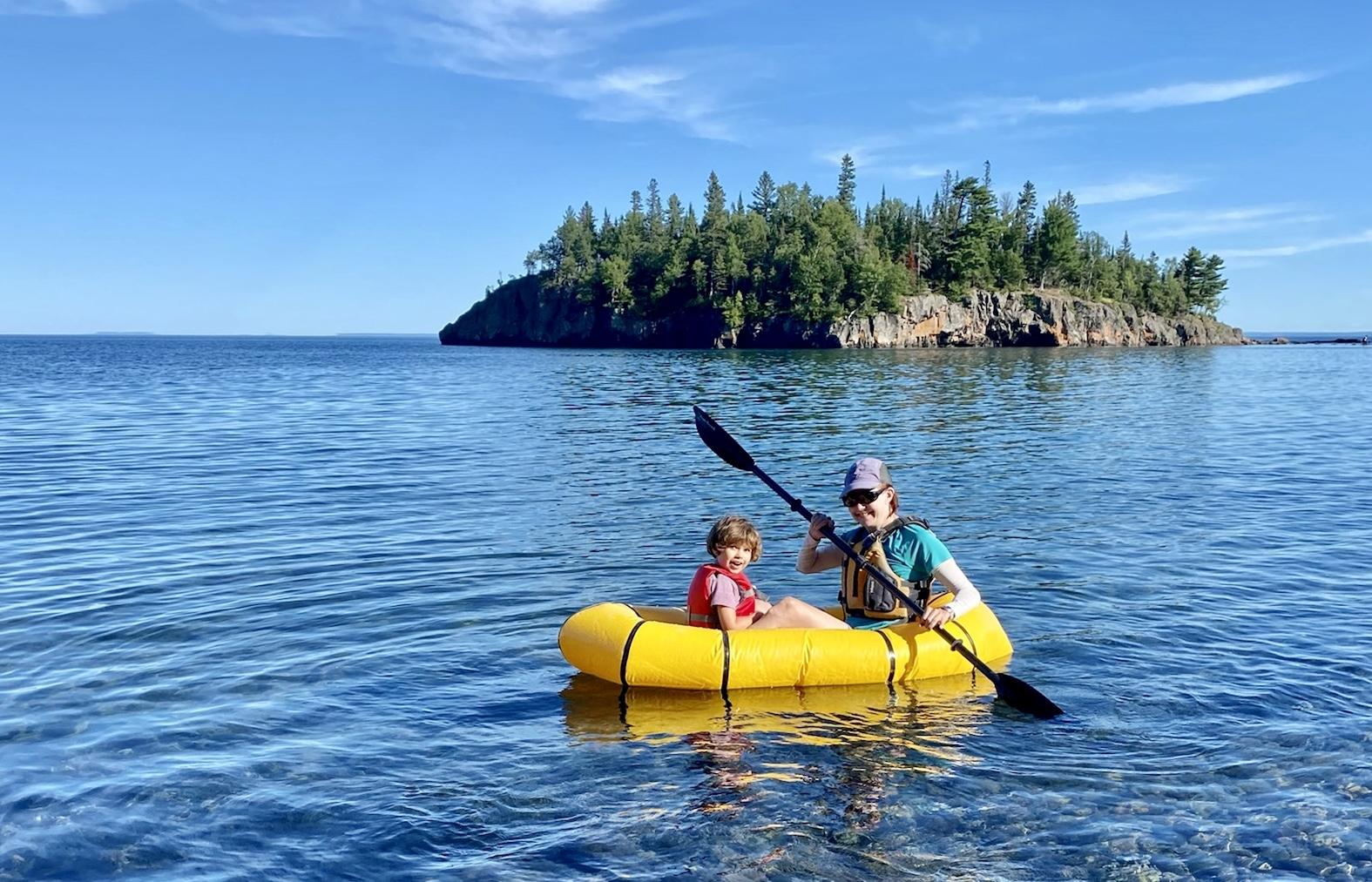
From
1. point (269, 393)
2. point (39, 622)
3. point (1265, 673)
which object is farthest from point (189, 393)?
point (1265, 673)

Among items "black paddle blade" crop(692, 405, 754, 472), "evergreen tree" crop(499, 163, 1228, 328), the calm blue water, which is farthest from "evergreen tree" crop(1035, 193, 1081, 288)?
"black paddle blade" crop(692, 405, 754, 472)

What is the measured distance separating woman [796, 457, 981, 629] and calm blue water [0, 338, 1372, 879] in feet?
2.72

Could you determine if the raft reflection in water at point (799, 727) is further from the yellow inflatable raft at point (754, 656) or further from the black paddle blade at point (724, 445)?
the black paddle blade at point (724, 445)

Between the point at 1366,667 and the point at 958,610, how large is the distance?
3707 millimetres

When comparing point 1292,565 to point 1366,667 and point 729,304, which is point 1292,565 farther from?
point 729,304

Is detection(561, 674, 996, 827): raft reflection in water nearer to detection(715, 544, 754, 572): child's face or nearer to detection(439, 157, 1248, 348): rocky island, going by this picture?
detection(715, 544, 754, 572): child's face

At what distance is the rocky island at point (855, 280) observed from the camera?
109 metres

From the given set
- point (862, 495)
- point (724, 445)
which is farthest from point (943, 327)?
point (862, 495)

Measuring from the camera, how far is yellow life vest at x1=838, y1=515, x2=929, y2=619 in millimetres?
8781

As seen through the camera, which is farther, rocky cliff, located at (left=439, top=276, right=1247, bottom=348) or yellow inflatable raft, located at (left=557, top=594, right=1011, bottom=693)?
rocky cliff, located at (left=439, top=276, right=1247, bottom=348)

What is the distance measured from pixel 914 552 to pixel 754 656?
64.8 inches

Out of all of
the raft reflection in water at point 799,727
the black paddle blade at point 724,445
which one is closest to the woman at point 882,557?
the raft reflection in water at point 799,727

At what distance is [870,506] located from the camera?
8.61 meters

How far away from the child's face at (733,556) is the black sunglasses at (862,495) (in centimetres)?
92
